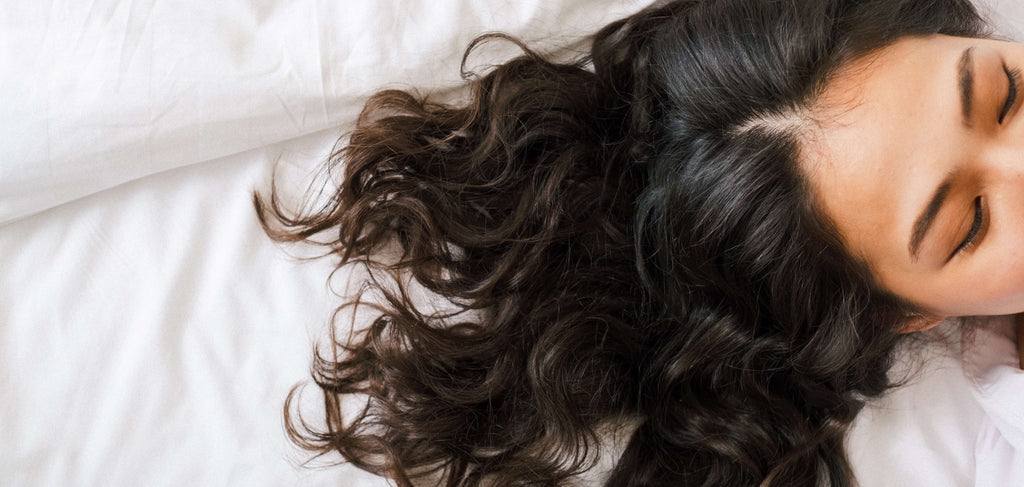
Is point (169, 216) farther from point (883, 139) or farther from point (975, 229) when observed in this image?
point (975, 229)

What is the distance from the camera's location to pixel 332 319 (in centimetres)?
94

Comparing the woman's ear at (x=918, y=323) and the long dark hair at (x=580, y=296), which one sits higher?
the long dark hair at (x=580, y=296)

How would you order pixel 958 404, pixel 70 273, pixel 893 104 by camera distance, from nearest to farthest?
pixel 893 104 → pixel 70 273 → pixel 958 404

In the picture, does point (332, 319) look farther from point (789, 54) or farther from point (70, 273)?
point (789, 54)

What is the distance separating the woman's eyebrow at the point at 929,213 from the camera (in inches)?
30.3

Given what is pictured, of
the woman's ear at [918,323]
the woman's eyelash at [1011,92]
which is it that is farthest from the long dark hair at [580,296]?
the woman's eyelash at [1011,92]

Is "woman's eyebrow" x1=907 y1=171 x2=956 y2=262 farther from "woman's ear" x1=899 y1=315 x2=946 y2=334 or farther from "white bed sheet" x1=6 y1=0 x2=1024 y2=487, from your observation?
"white bed sheet" x1=6 y1=0 x2=1024 y2=487

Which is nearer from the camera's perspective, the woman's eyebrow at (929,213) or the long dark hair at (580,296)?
the woman's eyebrow at (929,213)

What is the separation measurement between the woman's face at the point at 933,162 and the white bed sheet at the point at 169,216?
39 centimetres

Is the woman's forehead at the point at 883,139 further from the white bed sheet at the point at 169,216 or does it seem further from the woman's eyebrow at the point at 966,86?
the white bed sheet at the point at 169,216

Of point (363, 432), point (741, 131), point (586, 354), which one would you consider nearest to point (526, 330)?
point (586, 354)

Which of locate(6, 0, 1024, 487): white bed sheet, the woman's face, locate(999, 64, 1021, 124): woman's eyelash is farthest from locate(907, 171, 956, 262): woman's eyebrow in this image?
locate(6, 0, 1024, 487): white bed sheet

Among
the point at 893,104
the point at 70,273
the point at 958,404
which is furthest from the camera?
the point at 958,404

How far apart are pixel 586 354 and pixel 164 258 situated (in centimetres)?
54
